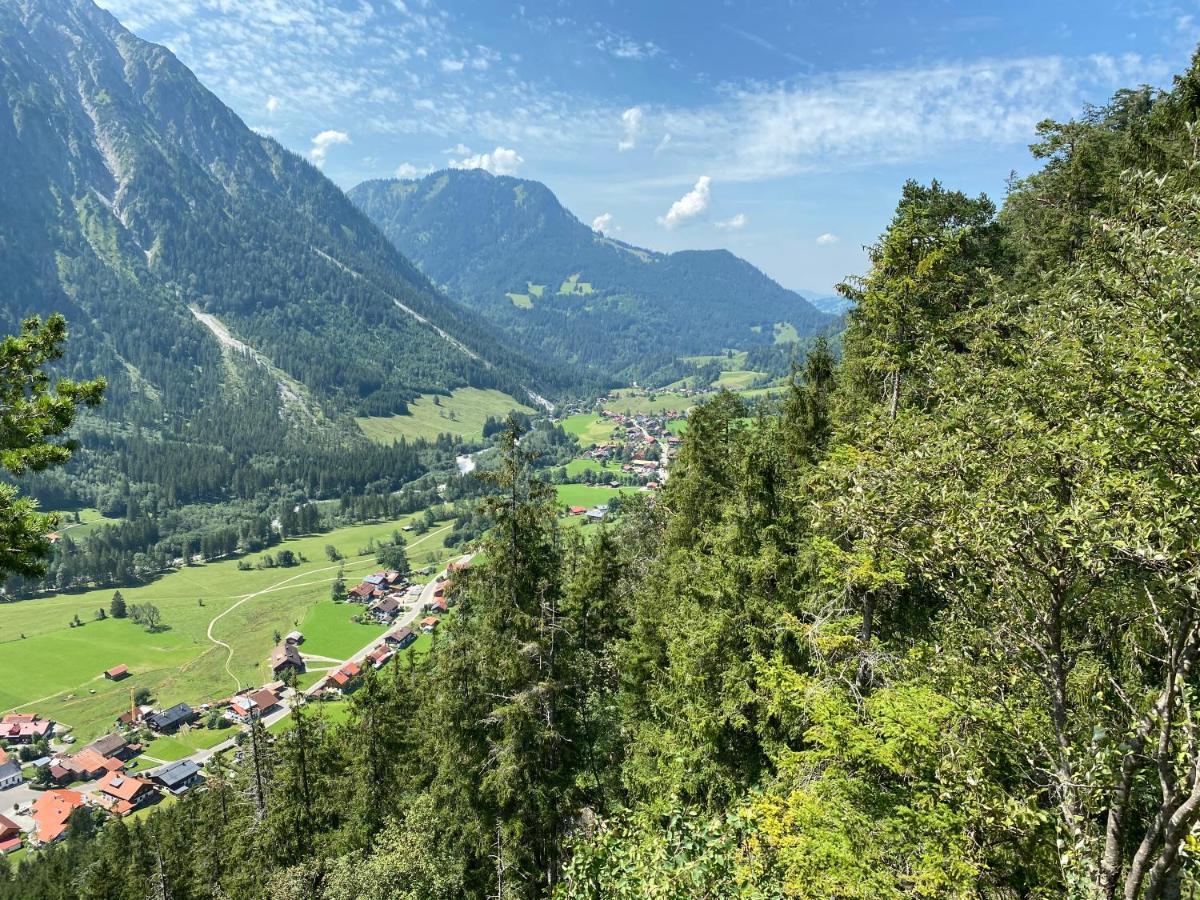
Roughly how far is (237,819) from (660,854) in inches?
1578

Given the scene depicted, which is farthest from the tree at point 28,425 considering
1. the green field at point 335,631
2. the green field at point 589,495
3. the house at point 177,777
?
the green field at point 589,495

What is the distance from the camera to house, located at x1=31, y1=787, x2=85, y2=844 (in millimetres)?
74500

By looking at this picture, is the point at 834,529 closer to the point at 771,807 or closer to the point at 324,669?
the point at 771,807

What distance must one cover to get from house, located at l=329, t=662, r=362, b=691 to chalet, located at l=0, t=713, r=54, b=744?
4123 cm

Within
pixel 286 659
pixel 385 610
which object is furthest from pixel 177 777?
pixel 385 610

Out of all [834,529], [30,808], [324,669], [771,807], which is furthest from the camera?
[324,669]

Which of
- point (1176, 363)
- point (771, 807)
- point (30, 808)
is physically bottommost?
point (30, 808)

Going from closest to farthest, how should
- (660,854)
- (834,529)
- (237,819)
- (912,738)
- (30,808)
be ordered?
(660,854)
(912,738)
(834,529)
(237,819)
(30,808)

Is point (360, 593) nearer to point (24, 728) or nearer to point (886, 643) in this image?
point (24, 728)

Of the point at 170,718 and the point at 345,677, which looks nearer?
the point at 170,718

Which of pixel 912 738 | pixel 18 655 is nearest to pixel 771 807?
pixel 912 738

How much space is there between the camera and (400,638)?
114 meters

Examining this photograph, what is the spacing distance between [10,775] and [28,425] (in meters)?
111

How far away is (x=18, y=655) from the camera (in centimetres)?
11306
